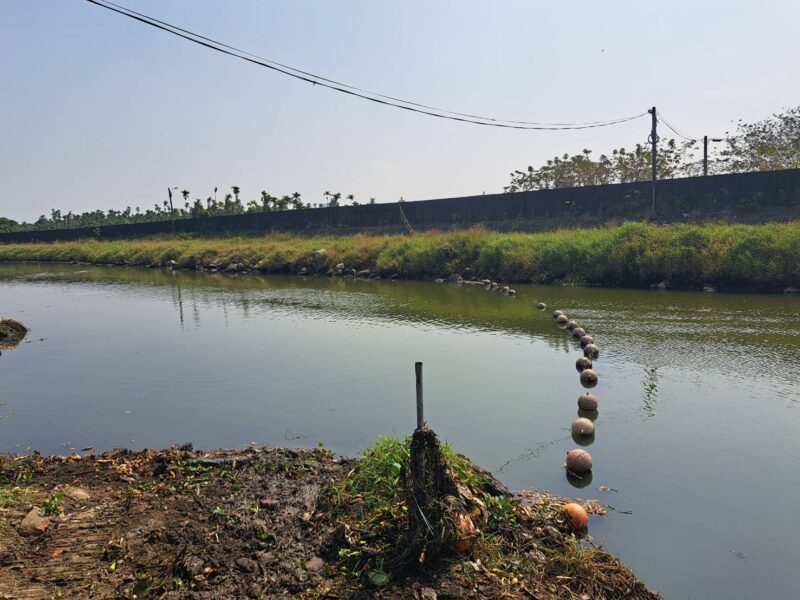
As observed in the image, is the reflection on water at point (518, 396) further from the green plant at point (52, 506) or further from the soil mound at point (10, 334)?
the green plant at point (52, 506)

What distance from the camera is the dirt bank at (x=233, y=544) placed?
4.31 metres

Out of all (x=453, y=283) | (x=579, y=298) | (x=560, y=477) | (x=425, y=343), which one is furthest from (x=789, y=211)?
(x=560, y=477)

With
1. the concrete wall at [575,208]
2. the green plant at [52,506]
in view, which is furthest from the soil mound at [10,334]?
the concrete wall at [575,208]

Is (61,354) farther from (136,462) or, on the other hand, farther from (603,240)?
(603,240)

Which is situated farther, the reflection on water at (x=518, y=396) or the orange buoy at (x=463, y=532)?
the reflection on water at (x=518, y=396)

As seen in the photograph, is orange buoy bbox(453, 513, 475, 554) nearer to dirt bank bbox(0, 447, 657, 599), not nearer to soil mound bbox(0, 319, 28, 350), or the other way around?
dirt bank bbox(0, 447, 657, 599)

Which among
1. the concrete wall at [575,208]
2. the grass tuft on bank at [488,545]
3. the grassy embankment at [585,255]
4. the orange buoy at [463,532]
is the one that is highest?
the concrete wall at [575,208]

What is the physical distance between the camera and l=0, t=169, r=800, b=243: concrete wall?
27906mm

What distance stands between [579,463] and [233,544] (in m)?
4.04

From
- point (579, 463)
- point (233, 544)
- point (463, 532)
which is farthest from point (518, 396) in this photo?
point (233, 544)

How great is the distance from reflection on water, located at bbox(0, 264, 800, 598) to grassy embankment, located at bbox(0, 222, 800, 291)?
81.7 inches

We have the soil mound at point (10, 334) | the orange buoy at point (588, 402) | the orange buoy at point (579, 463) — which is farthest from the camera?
Answer: the soil mound at point (10, 334)

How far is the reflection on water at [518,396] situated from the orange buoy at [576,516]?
23cm

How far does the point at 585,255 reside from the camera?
25.7m
